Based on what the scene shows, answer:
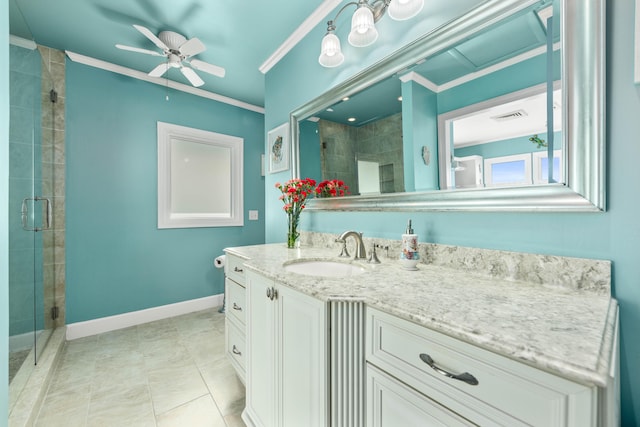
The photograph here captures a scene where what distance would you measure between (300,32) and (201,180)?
1951mm

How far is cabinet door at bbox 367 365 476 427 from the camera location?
601 mm

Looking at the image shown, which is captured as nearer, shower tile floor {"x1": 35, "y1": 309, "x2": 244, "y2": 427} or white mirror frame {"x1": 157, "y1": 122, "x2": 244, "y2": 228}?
shower tile floor {"x1": 35, "y1": 309, "x2": 244, "y2": 427}

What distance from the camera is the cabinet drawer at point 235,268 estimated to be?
1.53 m

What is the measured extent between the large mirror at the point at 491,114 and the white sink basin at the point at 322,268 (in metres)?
0.37

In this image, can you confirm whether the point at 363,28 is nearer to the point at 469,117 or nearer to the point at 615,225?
the point at 469,117

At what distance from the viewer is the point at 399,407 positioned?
68 cm

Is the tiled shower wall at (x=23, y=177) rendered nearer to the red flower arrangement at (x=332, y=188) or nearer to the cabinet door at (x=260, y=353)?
the cabinet door at (x=260, y=353)

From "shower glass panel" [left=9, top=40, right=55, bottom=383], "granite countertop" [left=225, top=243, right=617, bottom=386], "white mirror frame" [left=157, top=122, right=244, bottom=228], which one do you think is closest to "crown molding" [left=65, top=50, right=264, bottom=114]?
"shower glass panel" [left=9, top=40, right=55, bottom=383]

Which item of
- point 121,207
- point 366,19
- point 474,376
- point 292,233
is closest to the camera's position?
point 474,376

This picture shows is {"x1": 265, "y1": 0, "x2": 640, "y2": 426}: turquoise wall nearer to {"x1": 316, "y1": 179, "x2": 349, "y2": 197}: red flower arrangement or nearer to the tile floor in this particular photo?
{"x1": 316, "y1": 179, "x2": 349, "y2": 197}: red flower arrangement

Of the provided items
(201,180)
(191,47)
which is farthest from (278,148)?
(201,180)

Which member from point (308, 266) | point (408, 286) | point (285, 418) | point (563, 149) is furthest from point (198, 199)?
point (563, 149)

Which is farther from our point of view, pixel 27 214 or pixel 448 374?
pixel 27 214

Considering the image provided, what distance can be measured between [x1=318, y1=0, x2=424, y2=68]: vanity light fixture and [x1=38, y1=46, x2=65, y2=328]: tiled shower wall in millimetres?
2381
